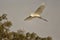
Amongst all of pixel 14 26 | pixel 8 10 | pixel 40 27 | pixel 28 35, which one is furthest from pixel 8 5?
pixel 28 35

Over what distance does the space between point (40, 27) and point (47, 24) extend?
0.07 meters

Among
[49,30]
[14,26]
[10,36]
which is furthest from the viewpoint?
[49,30]

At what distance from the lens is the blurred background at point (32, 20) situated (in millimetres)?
1245

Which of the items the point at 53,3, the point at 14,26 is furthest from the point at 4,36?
the point at 53,3

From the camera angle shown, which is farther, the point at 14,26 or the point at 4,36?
the point at 14,26

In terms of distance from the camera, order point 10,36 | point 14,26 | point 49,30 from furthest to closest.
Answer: point 49,30 < point 14,26 < point 10,36

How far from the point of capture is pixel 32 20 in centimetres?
130

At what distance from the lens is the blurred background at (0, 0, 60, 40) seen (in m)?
1.25

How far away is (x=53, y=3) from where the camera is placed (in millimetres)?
1380

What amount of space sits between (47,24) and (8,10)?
13.4 inches

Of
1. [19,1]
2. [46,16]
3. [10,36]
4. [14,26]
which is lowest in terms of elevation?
[10,36]

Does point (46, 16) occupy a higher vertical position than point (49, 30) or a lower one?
higher

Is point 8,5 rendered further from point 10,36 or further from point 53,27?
point 10,36

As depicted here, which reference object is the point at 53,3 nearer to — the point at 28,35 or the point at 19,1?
the point at 19,1
